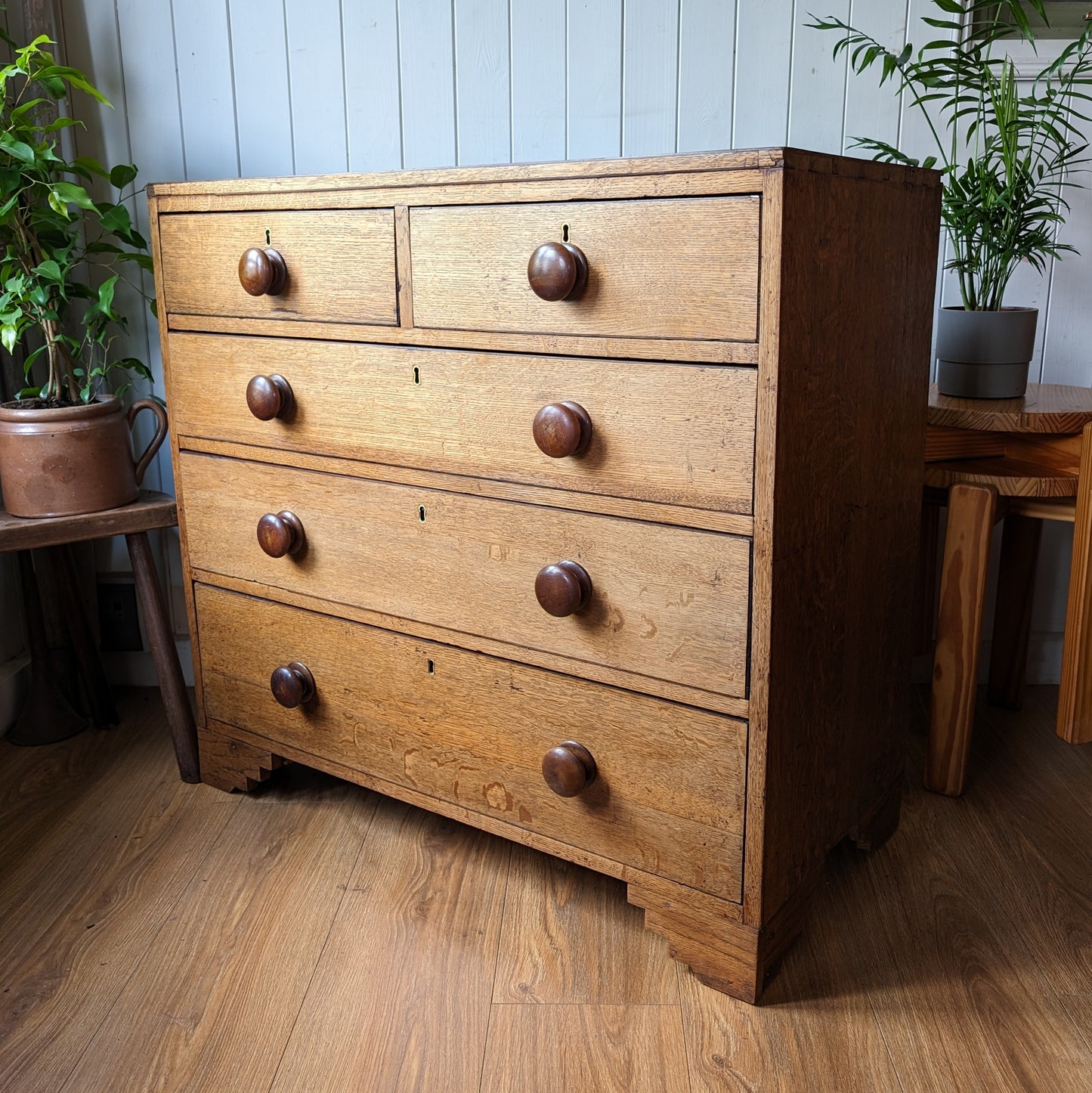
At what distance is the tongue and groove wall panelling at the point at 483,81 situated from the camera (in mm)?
1920

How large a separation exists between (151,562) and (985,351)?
4.61 ft

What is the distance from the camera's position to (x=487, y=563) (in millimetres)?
1412

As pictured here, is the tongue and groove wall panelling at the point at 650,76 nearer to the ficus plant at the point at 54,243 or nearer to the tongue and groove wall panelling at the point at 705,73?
the tongue and groove wall panelling at the point at 705,73

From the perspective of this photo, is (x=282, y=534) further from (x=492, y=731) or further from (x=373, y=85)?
(x=373, y=85)

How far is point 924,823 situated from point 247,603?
1.11 metres

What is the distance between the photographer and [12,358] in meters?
2.00

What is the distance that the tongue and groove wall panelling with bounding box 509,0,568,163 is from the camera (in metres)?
1.90

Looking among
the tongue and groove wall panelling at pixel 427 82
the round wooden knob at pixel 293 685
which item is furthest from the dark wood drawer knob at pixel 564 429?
the tongue and groove wall panelling at pixel 427 82

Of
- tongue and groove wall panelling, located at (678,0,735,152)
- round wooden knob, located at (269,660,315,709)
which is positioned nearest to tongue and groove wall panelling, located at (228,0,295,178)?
tongue and groove wall panelling, located at (678,0,735,152)

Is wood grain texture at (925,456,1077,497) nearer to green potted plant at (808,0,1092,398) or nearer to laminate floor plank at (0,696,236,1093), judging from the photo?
green potted plant at (808,0,1092,398)

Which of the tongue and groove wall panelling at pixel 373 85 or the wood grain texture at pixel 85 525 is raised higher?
the tongue and groove wall panelling at pixel 373 85

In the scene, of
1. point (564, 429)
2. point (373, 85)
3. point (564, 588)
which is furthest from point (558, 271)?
point (373, 85)

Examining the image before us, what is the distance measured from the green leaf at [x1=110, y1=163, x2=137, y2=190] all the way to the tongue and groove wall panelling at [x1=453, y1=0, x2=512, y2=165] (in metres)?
0.58

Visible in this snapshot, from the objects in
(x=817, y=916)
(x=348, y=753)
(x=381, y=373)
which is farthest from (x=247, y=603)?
(x=817, y=916)
